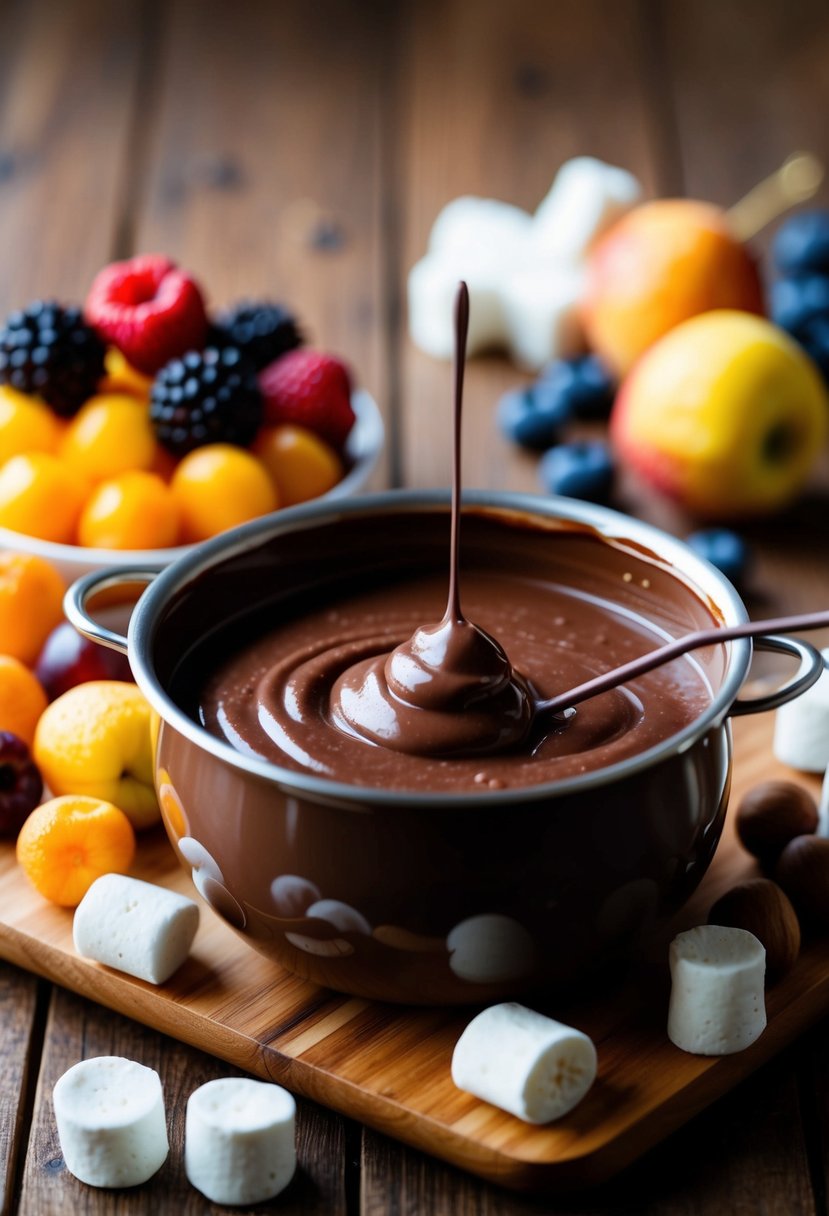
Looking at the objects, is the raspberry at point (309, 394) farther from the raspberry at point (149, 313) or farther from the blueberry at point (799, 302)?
the blueberry at point (799, 302)

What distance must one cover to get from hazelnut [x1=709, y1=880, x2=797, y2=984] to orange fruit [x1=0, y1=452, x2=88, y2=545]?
86 centimetres

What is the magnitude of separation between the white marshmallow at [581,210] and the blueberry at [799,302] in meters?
0.27

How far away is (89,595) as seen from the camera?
1.29 m

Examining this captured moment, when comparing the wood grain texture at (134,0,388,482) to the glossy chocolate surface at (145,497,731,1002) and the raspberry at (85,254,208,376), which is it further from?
the glossy chocolate surface at (145,497,731,1002)

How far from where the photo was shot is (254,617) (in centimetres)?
133

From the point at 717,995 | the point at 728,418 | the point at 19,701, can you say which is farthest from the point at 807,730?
the point at 19,701

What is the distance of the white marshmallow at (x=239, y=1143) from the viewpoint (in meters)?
1.03

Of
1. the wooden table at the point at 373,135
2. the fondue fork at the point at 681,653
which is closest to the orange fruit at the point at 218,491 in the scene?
the wooden table at the point at 373,135

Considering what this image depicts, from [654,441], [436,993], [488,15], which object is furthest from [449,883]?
[488,15]

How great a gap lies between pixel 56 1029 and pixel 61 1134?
0.57 feet

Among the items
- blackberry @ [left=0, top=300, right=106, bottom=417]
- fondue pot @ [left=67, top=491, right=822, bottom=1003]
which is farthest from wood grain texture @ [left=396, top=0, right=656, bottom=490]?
fondue pot @ [left=67, top=491, right=822, bottom=1003]

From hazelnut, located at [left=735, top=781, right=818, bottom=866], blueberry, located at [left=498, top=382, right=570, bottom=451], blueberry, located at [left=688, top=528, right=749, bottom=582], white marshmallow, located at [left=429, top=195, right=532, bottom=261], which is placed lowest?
blueberry, located at [left=688, top=528, right=749, bottom=582]

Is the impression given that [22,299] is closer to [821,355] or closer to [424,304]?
[424,304]

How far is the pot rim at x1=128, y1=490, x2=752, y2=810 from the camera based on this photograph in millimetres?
987
